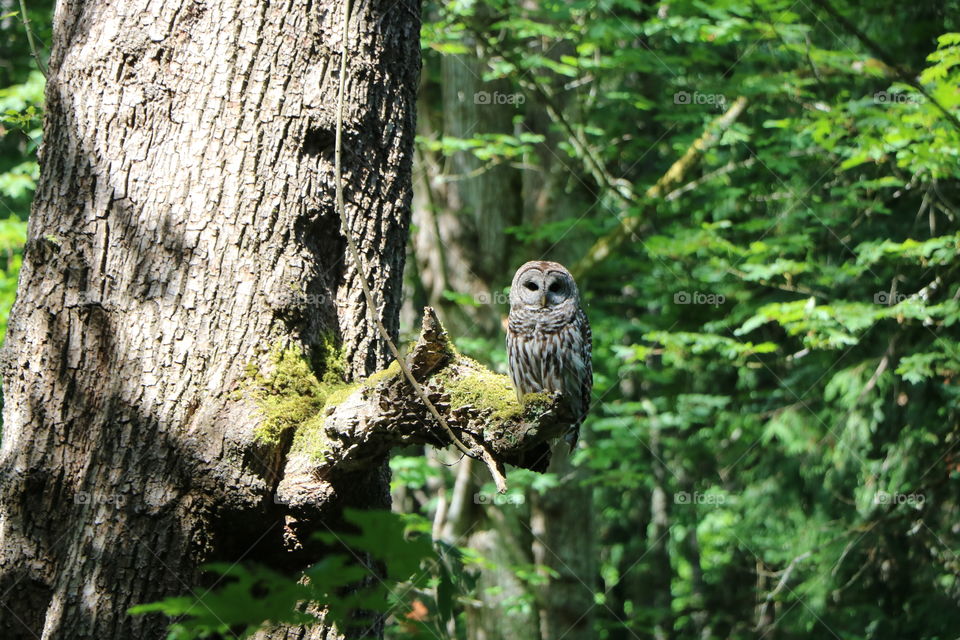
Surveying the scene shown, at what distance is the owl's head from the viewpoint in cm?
487

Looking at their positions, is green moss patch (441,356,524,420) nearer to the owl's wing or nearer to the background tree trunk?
the background tree trunk

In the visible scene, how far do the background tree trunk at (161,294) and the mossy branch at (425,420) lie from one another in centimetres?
A: 9

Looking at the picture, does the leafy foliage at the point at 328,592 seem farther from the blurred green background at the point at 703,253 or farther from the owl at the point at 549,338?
the blurred green background at the point at 703,253

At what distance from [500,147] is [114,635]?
5694 mm

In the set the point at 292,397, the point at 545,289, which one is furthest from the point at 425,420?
the point at 545,289

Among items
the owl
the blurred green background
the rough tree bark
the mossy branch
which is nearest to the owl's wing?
the owl

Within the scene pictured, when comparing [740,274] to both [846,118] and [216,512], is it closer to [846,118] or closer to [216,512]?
[846,118]

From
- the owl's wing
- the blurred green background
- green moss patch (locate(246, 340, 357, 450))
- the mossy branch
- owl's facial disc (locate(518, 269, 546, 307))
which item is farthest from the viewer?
the blurred green background

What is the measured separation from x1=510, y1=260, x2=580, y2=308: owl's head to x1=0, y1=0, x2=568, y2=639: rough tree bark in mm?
2035

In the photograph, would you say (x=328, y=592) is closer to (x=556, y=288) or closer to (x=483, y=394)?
(x=483, y=394)

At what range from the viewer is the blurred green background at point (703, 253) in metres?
7.10

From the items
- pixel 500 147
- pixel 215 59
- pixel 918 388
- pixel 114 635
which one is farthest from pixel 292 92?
pixel 918 388

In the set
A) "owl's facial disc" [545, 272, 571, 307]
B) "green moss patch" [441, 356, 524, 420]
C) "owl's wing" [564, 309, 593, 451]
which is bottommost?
"owl's wing" [564, 309, 593, 451]

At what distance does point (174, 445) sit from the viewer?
2590mm
